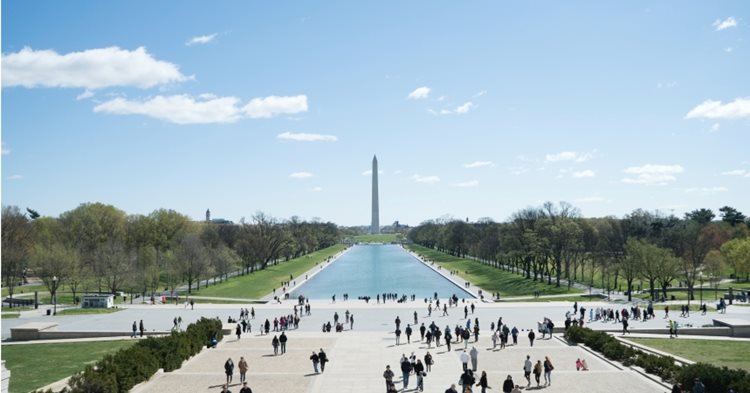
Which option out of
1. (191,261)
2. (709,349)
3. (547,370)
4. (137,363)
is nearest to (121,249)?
(191,261)

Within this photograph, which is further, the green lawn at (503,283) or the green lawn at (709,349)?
the green lawn at (503,283)

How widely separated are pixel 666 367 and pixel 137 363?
2214cm

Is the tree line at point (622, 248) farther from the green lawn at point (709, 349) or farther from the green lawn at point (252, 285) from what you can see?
the green lawn at point (252, 285)

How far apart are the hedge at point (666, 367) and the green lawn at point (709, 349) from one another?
363 cm

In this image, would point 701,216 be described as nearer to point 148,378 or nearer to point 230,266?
point 230,266

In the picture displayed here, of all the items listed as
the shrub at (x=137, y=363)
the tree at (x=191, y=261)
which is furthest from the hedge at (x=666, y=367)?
the tree at (x=191, y=261)

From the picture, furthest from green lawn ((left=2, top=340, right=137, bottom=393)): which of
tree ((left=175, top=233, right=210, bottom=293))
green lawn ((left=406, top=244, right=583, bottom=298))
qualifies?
green lawn ((left=406, top=244, right=583, bottom=298))

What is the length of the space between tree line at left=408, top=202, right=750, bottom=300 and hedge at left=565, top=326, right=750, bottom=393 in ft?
89.2

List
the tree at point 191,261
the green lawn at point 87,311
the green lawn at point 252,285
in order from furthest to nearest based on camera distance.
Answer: the tree at point 191,261, the green lawn at point 252,285, the green lawn at point 87,311

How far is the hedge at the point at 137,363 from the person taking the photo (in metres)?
21.3

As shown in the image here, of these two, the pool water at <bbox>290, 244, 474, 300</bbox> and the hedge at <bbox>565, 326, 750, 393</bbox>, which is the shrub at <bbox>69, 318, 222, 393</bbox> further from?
the pool water at <bbox>290, 244, 474, 300</bbox>

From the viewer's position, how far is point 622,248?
93438 millimetres

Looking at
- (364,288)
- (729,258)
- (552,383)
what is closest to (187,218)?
(364,288)

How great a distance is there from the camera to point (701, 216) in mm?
117688
